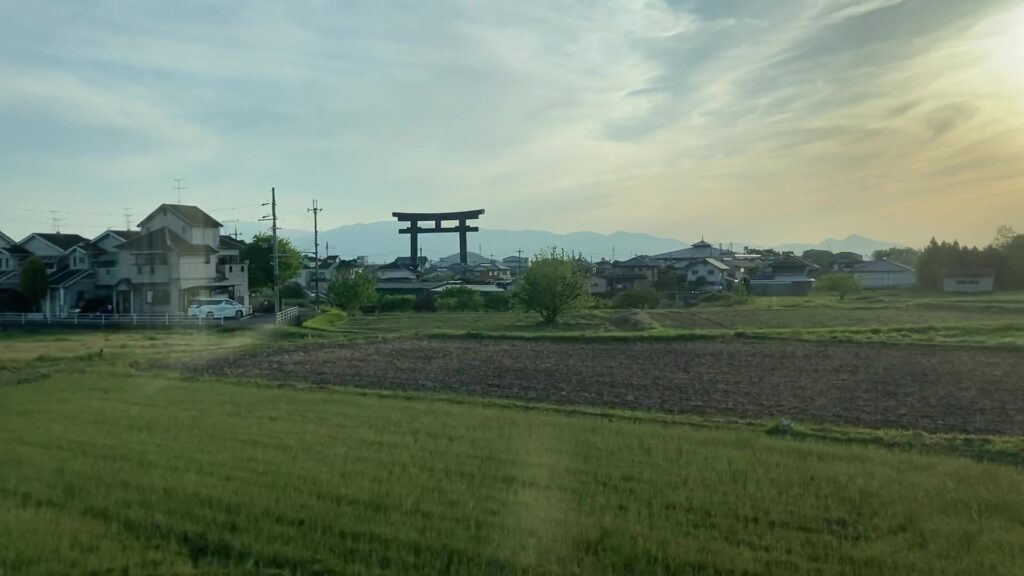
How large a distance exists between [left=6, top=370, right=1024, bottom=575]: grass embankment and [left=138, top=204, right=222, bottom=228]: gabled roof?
28699 mm

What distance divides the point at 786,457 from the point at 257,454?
621cm

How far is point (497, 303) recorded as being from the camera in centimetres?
5003

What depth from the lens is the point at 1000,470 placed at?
7.93 metres

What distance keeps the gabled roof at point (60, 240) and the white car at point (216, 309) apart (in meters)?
11.0

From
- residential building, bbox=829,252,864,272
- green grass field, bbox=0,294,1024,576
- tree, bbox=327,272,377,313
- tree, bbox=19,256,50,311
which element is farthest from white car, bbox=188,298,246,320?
residential building, bbox=829,252,864,272

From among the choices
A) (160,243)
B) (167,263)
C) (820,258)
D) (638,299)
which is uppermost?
(820,258)

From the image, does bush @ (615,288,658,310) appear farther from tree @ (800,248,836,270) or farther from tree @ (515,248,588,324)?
tree @ (800,248,836,270)

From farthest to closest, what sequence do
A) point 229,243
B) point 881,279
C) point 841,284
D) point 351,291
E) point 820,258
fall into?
point 820,258 → point 881,279 → point 841,284 → point 351,291 → point 229,243

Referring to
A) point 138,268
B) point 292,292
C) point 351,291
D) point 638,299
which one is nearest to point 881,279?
point 638,299

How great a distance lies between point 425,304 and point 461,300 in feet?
8.24

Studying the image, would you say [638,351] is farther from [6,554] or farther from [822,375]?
[6,554]

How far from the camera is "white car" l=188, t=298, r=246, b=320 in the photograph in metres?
34.3

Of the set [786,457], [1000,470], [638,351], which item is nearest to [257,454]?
[786,457]

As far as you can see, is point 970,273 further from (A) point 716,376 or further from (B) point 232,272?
(B) point 232,272
